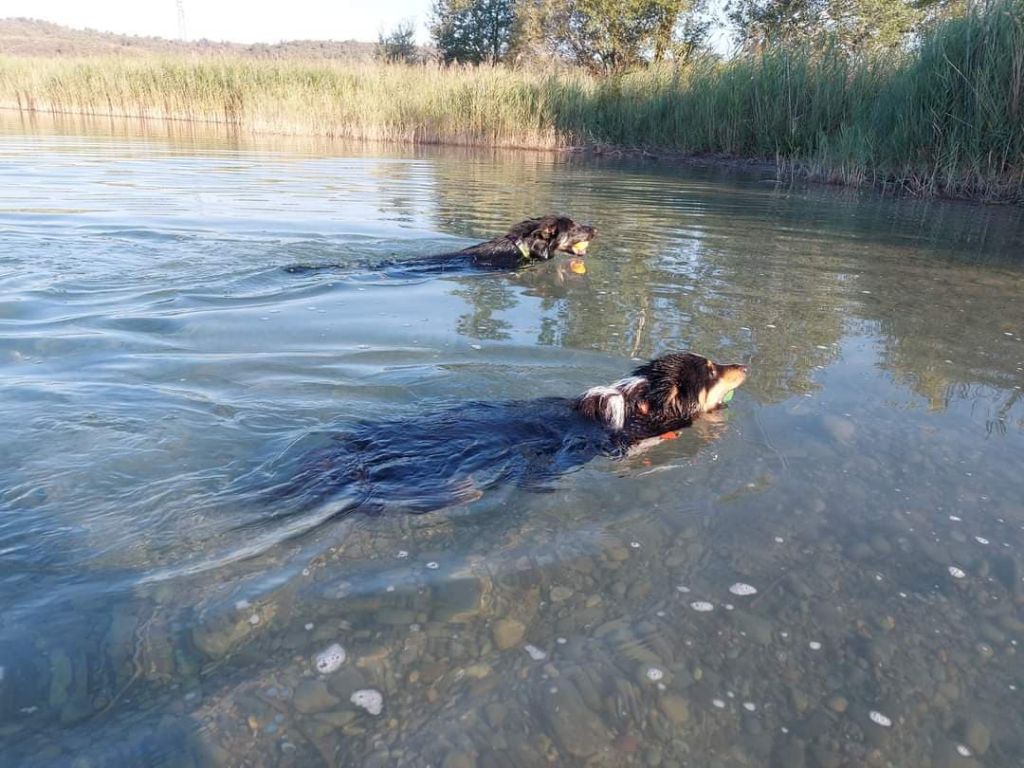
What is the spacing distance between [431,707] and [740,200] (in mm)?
13458

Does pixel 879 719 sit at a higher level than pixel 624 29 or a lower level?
lower

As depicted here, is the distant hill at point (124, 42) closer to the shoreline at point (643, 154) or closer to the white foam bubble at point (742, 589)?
the shoreline at point (643, 154)

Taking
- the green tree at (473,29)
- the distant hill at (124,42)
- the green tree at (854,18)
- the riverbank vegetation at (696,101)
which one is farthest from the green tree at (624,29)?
the distant hill at (124,42)

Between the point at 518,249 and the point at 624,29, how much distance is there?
31.6 meters

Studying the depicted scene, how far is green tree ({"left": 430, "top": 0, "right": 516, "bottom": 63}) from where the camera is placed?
46438mm

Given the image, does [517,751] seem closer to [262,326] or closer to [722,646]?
[722,646]

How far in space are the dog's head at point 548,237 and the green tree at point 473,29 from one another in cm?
4104

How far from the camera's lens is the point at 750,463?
3973mm

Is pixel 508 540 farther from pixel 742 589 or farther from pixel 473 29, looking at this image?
pixel 473 29

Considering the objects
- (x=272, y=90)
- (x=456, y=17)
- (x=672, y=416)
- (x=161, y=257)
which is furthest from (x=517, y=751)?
(x=456, y=17)

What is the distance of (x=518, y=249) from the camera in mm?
8711

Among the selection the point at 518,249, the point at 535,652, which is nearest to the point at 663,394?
the point at 535,652

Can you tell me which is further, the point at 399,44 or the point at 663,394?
the point at 399,44

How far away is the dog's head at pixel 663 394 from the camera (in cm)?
437
